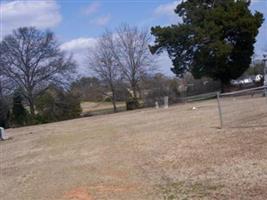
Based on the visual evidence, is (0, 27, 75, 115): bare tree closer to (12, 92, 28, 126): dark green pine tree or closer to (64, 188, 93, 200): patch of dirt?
(12, 92, 28, 126): dark green pine tree

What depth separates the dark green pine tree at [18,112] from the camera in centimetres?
6975

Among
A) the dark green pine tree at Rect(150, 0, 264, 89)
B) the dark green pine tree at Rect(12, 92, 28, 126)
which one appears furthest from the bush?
the dark green pine tree at Rect(150, 0, 264, 89)

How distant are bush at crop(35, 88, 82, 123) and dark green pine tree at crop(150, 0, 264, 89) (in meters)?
17.1

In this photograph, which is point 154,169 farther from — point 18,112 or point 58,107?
point 58,107

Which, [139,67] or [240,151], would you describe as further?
[139,67]

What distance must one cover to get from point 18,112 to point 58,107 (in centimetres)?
515

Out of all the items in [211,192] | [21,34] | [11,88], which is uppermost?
[21,34]

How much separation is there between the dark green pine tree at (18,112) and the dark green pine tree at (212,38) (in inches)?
787

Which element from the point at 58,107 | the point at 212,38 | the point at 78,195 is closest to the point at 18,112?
the point at 58,107

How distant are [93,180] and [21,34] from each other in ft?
218

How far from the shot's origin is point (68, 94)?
74.9 m

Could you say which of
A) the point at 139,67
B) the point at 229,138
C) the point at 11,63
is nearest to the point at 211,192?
the point at 229,138

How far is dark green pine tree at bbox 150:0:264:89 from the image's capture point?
5667cm

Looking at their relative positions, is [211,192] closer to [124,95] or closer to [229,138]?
[229,138]
